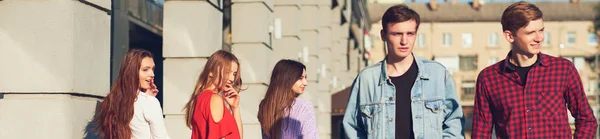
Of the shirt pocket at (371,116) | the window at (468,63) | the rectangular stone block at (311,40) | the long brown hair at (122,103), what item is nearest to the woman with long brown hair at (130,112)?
the long brown hair at (122,103)

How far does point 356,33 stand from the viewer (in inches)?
1903

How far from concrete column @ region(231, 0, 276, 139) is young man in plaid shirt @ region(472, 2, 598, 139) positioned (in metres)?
8.63

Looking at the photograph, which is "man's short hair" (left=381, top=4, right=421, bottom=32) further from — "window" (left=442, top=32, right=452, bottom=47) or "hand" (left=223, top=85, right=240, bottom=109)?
"window" (left=442, top=32, right=452, bottom=47)

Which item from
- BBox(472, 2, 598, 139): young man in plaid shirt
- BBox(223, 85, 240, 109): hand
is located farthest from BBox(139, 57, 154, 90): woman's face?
BBox(472, 2, 598, 139): young man in plaid shirt

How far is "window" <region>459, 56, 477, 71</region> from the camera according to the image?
334 ft

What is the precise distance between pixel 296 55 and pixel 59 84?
12.1 meters

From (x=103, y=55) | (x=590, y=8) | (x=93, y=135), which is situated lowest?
(x=93, y=135)

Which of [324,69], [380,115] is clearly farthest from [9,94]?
[324,69]

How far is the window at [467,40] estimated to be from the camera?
329 ft

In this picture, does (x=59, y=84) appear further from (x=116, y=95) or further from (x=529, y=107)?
(x=529, y=107)

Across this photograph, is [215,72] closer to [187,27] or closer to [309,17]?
[187,27]

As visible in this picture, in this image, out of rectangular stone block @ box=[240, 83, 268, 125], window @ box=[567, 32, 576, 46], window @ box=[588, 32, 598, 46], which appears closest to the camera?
rectangular stone block @ box=[240, 83, 268, 125]

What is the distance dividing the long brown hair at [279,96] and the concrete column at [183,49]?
4.22 m

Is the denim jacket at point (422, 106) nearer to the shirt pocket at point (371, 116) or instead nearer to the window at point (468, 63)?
the shirt pocket at point (371, 116)
